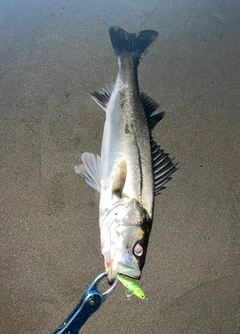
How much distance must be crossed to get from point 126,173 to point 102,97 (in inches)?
37.6

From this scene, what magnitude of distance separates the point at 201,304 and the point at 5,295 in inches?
69.8

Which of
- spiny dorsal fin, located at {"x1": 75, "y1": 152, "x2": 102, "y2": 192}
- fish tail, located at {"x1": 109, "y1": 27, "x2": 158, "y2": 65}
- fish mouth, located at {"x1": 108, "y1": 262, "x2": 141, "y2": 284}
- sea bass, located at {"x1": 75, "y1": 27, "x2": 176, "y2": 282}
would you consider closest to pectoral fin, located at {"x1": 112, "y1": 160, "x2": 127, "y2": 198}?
sea bass, located at {"x1": 75, "y1": 27, "x2": 176, "y2": 282}

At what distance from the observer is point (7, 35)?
12.3 feet

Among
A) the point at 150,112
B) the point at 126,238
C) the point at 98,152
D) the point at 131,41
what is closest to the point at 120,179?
the point at 126,238

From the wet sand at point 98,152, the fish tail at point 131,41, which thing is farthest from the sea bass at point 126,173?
the wet sand at point 98,152

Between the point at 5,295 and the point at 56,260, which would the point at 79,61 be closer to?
the point at 56,260

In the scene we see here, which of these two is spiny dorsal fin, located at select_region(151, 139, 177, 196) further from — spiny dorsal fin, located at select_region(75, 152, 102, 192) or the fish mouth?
the fish mouth

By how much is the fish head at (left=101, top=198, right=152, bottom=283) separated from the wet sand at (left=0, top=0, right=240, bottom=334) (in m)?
0.57

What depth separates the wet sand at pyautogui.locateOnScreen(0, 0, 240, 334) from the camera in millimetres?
3068

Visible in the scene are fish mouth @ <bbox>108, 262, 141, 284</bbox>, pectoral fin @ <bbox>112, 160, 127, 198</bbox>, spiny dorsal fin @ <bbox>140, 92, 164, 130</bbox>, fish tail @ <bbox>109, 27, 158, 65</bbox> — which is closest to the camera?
fish mouth @ <bbox>108, 262, 141, 284</bbox>

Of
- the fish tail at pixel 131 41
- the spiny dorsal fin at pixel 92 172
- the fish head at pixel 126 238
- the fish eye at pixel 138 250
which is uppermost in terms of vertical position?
the fish tail at pixel 131 41

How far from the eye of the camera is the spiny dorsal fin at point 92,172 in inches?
118

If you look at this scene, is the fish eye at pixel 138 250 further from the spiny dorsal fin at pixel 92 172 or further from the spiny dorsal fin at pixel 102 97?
the spiny dorsal fin at pixel 102 97

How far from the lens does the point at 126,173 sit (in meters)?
2.86
